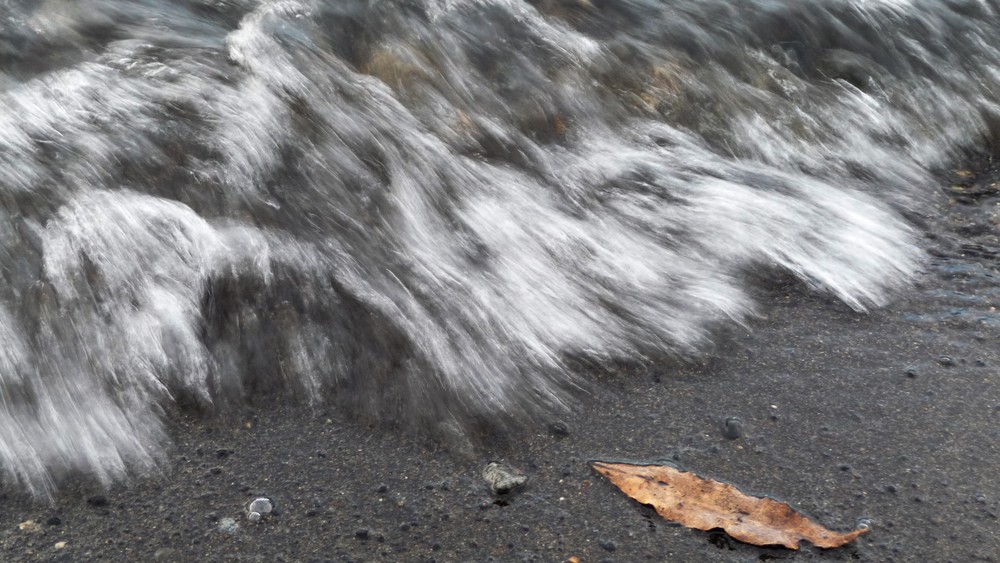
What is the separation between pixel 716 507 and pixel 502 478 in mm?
469

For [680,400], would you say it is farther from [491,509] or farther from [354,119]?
[354,119]

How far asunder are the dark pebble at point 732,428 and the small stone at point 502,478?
51 cm

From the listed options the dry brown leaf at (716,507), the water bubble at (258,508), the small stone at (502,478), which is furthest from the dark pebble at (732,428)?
the water bubble at (258,508)

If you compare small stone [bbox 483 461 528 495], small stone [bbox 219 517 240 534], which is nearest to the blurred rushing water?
small stone [bbox 483 461 528 495]

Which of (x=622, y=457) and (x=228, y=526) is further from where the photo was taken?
(x=622, y=457)

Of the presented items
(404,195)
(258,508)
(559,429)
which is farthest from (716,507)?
(404,195)

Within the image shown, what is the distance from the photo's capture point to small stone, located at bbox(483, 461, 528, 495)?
2129mm

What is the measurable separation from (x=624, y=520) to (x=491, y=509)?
0.93 ft

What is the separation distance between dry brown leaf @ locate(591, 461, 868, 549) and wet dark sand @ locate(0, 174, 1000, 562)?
0.09 feet

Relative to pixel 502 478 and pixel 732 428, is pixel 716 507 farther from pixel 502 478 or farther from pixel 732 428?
pixel 502 478

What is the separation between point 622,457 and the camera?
2234 millimetres

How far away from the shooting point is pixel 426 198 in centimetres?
298

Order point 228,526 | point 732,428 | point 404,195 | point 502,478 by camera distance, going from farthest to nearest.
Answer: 1. point 404,195
2. point 732,428
3. point 502,478
4. point 228,526

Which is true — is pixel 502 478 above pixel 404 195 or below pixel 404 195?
below
